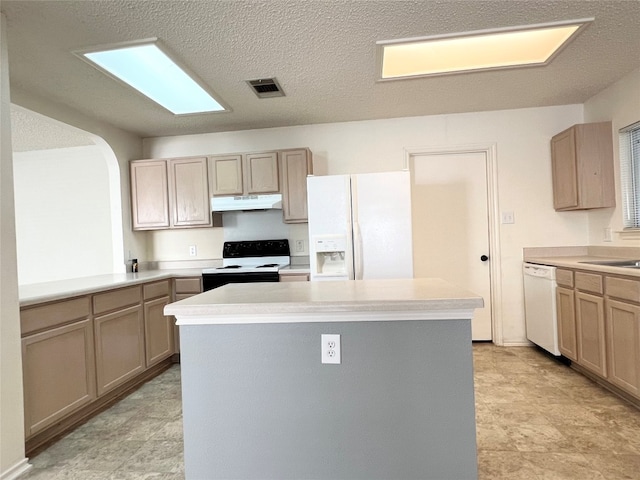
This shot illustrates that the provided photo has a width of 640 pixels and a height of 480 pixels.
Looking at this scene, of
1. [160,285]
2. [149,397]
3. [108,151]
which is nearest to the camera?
[149,397]

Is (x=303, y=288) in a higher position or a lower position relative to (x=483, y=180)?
lower

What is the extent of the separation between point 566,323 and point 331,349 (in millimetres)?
2438

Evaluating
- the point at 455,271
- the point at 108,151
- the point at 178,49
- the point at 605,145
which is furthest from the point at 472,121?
the point at 108,151

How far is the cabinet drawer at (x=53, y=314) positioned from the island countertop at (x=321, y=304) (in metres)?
1.16

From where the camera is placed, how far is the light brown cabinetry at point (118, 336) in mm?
2508

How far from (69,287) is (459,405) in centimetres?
246

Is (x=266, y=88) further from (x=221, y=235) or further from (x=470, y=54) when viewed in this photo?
(x=221, y=235)

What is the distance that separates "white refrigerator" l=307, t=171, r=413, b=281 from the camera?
287 cm

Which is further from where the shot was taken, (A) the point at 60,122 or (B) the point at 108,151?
(B) the point at 108,151

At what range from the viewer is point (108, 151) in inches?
140

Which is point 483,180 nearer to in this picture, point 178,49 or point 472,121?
point 472,121

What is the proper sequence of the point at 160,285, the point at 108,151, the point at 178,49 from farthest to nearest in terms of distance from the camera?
the point at 108,151, the point at 160,285, the point at 178,49

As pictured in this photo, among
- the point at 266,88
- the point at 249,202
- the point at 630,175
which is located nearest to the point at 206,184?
the point at 249,202

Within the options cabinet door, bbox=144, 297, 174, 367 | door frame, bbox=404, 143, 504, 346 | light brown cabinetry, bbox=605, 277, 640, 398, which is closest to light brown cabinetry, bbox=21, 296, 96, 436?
cabinet door, bbox=144, 297, 174, 367
